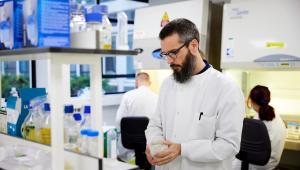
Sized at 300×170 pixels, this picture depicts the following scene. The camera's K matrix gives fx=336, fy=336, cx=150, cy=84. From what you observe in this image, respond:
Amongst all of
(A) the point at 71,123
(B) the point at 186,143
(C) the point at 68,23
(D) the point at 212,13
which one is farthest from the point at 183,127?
(D) the point at 212,13

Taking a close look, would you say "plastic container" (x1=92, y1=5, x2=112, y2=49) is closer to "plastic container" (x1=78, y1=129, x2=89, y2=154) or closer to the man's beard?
"plastic container" (x1=78, y1=129, x2=89, y2=154)

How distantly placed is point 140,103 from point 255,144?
1.57 metres

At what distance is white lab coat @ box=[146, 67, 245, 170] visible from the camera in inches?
63.4

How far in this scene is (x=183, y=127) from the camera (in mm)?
1730

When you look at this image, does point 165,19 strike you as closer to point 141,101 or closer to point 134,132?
point 141,101

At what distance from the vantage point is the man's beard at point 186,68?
1.70m

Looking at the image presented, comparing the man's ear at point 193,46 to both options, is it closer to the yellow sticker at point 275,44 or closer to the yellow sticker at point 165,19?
the yellow sticker at point 275,44

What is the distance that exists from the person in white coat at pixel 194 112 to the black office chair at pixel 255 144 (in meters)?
0.94

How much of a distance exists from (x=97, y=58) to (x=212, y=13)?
2625 mm

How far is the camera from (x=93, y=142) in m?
1.19

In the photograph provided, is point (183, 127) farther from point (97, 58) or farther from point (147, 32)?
point (147, 32)

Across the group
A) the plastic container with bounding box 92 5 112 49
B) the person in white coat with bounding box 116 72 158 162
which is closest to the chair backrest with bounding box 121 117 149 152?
the person in white coat with bounding box 116 72 158 162

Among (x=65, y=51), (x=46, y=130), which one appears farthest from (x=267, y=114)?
(x=65, y=51)

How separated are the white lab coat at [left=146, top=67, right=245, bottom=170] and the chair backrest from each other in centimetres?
156
